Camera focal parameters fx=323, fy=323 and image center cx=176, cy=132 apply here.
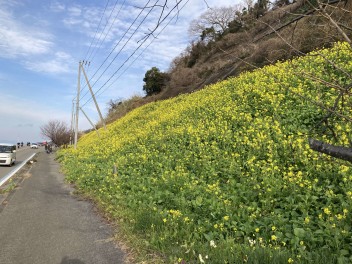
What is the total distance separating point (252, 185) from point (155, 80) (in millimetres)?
40595

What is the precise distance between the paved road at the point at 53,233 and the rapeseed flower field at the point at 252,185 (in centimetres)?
64

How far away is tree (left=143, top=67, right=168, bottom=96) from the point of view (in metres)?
46.1

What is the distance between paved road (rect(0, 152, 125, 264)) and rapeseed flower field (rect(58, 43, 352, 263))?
0.64 meters

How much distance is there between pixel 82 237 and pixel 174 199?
2111mm

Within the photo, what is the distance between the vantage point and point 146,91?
48.9 meters

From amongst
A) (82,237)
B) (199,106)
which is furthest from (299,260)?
(199,106)

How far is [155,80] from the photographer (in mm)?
46594

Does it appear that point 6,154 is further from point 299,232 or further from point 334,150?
point 334,150

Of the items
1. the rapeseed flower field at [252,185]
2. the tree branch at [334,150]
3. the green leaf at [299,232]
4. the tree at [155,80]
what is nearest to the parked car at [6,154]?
the rapeseed flower field at [252,185]

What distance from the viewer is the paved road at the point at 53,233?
18.8 feet

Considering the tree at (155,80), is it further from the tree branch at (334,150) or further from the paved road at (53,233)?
the tree branch at (334,150)

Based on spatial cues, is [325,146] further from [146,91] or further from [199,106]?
[146,91]

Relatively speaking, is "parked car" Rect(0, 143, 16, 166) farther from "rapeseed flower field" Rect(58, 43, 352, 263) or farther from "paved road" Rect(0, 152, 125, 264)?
"paved road" Rect(0, 152, 125, 264)

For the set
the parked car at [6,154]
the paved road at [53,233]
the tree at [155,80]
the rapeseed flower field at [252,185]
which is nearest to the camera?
the rapeseed flower field at [252,185]
